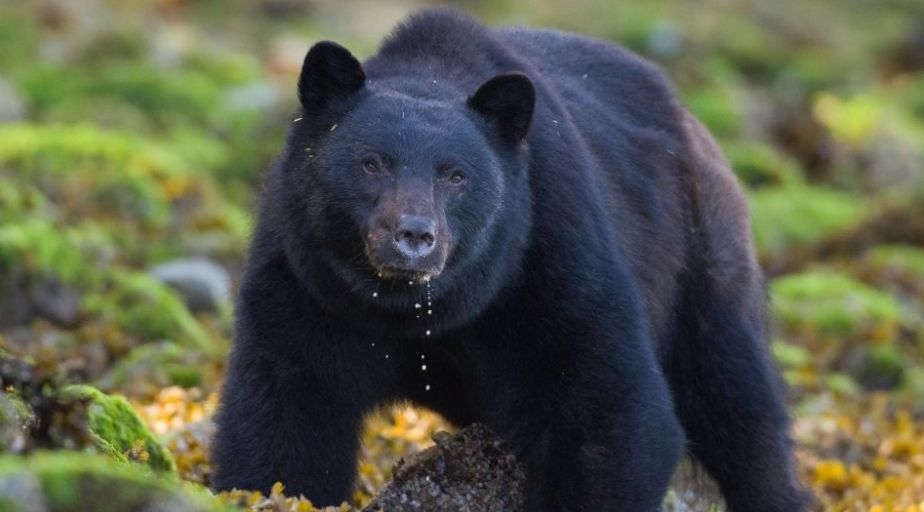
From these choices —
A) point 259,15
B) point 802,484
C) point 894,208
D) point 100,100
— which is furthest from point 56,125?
point 259,15

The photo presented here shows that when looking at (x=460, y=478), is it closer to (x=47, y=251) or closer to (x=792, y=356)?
(x=47, y=251)

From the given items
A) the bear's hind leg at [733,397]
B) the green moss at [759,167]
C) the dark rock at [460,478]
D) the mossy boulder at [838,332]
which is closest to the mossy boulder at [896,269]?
the mossy boulder at [838,332]

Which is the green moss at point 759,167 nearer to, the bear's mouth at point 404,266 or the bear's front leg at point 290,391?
the bear's front leg at point 290,391

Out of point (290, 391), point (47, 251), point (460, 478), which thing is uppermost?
point (290, 391)

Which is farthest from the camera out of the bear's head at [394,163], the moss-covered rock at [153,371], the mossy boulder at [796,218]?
the mossy boulder at [796,218]

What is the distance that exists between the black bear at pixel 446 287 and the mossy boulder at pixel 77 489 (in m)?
1.72

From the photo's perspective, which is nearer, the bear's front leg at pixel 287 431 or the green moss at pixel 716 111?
the bear's front leg at pixel 287 431

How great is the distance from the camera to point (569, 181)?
21.8 ft

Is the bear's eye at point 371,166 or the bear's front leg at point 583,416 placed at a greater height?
the bear's eye at point 371,166

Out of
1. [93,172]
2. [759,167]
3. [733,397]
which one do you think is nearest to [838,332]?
[93,172]

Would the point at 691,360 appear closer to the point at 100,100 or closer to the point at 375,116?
the point at 375,116

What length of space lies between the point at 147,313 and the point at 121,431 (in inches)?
197

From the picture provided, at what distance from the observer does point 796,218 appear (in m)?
19.9

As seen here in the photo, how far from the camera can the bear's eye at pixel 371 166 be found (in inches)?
247
